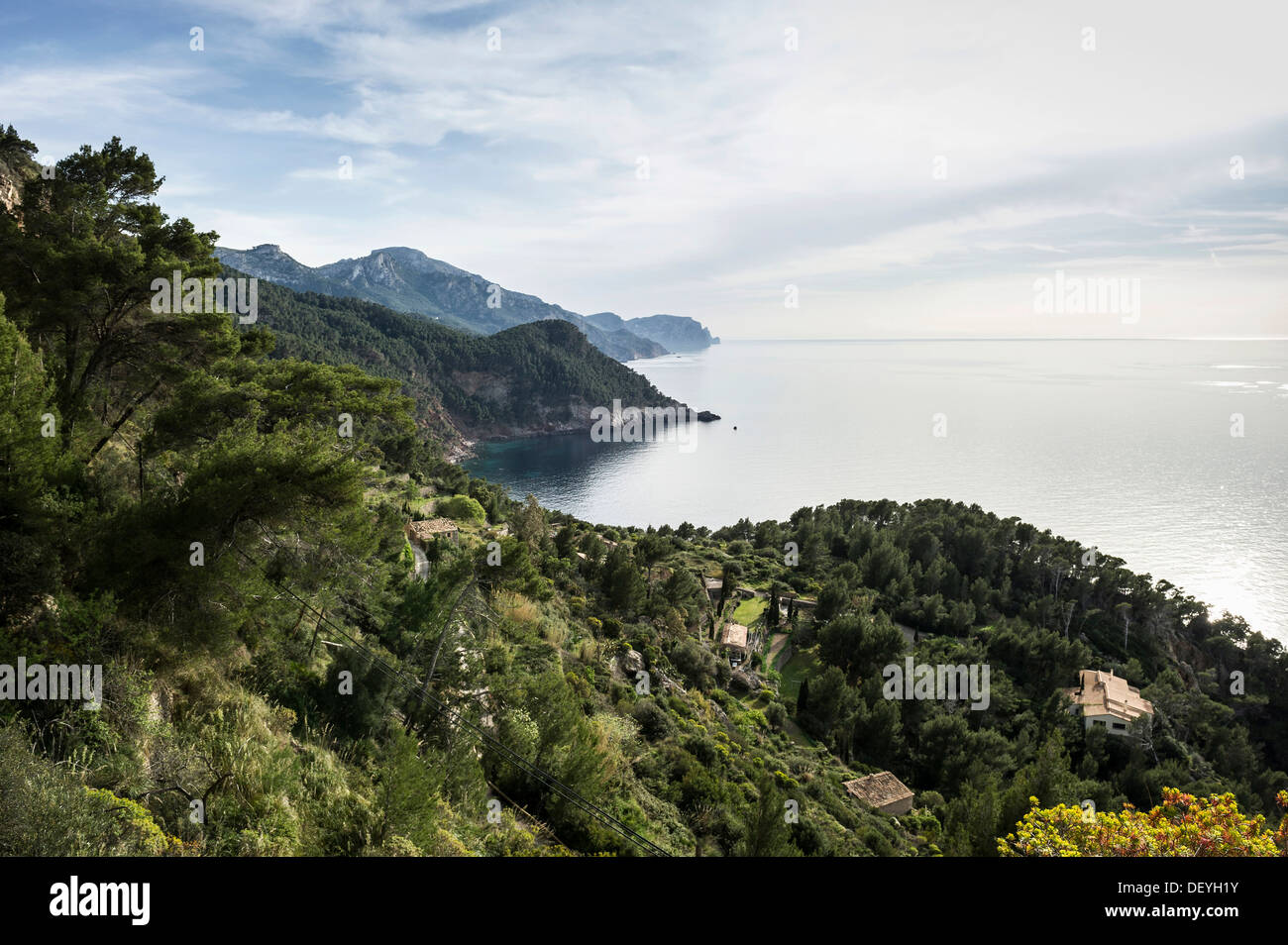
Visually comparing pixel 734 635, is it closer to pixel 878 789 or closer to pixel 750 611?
pixel 750 611

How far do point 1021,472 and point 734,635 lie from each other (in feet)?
Answer: 211

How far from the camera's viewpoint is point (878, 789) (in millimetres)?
22219

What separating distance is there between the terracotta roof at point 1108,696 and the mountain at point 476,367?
A: 309 feet

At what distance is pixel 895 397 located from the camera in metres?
155

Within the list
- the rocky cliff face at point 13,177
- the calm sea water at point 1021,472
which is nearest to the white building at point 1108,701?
the calm sea water at point 1021,472

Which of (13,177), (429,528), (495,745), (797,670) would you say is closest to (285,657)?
(495,745)

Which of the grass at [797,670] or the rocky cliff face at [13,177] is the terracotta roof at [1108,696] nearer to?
the grass at [797,670]

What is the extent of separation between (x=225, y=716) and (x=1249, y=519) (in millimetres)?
81594

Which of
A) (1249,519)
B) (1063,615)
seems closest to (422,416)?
(1063,615)

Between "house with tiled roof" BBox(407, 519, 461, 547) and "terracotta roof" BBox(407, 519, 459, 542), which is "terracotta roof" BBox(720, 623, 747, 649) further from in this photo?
"terracotta roof" BBox(407, 519, 459, 542)

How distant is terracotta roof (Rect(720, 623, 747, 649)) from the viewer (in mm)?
33594

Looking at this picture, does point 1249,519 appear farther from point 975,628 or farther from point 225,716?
point 225,716

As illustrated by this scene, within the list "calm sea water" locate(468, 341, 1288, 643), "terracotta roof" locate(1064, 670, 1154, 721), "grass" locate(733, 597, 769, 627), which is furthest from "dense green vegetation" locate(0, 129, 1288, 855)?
"calm sea water" locate(468, 341, 1288, 643)

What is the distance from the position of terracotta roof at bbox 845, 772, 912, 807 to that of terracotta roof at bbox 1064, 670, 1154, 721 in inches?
668
